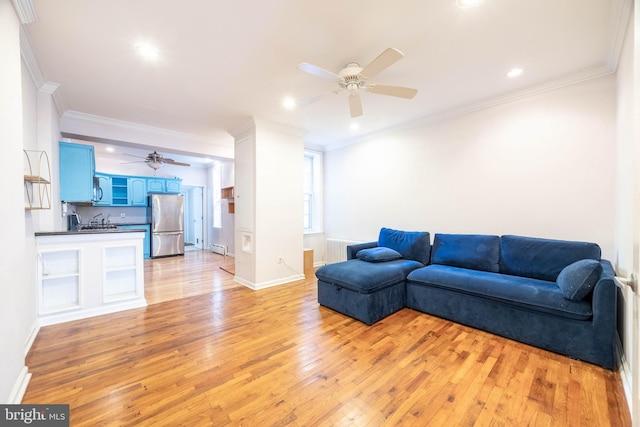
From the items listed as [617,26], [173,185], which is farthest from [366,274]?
[173,185]

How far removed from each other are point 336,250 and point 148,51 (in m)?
4.33

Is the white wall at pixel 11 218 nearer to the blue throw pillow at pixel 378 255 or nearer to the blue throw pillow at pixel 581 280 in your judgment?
the blue throw pillow at pixel 378 255

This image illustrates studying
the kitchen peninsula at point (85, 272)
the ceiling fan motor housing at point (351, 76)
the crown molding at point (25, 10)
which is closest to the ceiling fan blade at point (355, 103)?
the ceiling fan motor housing at point (351, 76)

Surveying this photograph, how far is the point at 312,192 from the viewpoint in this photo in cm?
593

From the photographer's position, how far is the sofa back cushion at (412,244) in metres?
3.74

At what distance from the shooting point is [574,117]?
285 centimetres

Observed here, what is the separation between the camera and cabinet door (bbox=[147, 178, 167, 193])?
7.15m

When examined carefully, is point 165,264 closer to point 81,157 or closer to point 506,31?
point 81,157

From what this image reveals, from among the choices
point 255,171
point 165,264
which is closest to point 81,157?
point 255,171

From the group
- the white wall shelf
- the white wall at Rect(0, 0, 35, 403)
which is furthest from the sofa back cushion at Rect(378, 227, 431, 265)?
the white wall shelf

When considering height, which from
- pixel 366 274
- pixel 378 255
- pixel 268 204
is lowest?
pixel 366 274

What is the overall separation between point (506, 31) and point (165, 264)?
23.7 ft

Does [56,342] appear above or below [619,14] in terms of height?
below

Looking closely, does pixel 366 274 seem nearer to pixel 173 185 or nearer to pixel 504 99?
pixel 504 99
